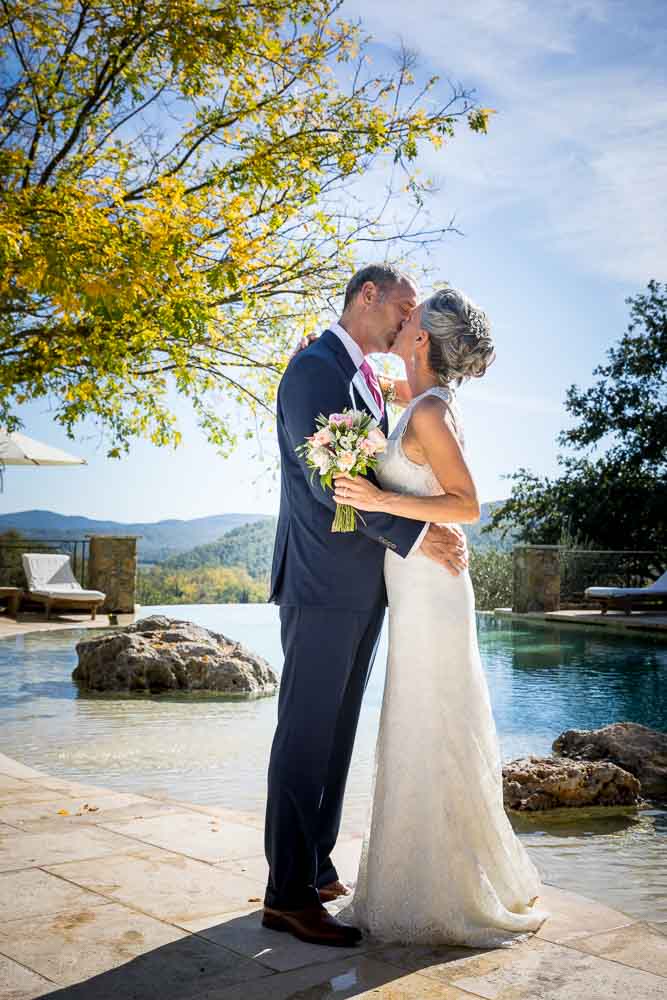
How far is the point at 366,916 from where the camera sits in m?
3.12

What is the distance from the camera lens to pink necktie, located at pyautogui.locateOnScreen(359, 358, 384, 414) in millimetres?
3502

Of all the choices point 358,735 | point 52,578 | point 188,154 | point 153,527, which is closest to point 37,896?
point 358,735

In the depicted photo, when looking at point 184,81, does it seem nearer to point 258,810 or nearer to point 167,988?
point 258,810

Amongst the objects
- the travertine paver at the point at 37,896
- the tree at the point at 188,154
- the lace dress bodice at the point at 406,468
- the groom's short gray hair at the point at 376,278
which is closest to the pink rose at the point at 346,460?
the lace dress bodice at the point at 406,468

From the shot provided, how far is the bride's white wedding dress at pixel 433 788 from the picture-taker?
10.1 feet

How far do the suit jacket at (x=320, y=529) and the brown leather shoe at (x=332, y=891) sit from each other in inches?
37.8

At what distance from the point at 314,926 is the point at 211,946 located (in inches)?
12.0

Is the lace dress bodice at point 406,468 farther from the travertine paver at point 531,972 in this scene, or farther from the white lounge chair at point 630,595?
the white lounge chair at point 630,595

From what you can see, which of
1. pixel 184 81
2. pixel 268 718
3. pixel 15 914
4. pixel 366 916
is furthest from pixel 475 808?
pixel 184 81

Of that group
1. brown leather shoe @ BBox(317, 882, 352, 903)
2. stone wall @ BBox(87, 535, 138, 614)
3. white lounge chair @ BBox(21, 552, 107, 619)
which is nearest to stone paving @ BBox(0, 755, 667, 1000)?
brown leather shoe @ BBox(317, 882, 352, 903)

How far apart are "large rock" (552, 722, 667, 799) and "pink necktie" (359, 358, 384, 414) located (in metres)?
3.79

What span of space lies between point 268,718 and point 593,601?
12999 millimetres

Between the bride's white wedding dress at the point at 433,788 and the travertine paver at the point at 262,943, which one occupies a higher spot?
the bride's white wedding dress at the point at 433,788

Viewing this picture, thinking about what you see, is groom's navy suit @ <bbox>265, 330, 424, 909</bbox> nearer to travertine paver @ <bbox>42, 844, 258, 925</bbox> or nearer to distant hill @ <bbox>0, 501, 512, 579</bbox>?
travertine paver @ <bbox>42, 844, 258, 925</bbox>
